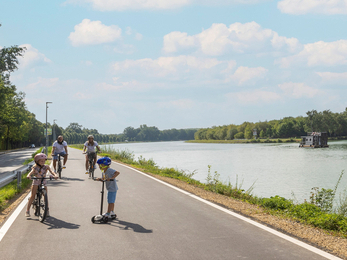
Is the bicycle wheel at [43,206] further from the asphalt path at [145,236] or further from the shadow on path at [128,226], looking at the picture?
the shadow on path at [128,226]

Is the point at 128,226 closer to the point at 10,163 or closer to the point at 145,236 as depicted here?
the point at 145,236

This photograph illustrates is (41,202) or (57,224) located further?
(41,202)

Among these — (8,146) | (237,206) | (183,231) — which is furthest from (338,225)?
(8,146)

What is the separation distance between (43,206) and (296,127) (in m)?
149

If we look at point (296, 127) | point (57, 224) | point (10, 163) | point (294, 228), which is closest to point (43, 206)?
point (57, 224)

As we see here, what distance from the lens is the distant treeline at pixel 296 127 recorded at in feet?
437

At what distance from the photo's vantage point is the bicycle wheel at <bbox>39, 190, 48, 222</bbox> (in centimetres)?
682

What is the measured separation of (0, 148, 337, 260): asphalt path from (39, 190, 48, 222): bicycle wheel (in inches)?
6.3

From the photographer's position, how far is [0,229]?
251 inches

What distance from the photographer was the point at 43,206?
695cm

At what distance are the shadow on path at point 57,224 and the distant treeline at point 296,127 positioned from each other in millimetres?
137211

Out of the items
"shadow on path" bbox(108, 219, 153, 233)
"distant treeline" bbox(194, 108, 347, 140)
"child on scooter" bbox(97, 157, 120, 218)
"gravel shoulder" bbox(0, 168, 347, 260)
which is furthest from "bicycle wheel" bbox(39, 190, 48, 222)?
"distant treeline" bbox(194, 108, 347, 140)

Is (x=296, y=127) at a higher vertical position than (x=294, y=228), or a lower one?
higher

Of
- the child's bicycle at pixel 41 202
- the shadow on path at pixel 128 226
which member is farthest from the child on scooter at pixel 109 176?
the child's bicycle at pixel 41 202
